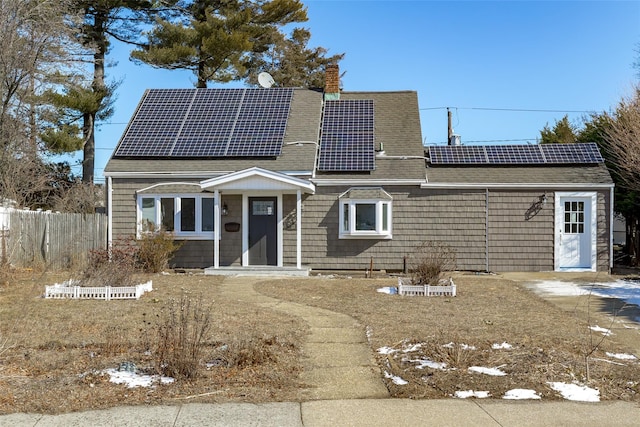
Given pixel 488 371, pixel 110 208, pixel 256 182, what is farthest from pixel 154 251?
pixel 488 371

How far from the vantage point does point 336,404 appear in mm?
5055

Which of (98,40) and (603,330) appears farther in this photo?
(98,40)

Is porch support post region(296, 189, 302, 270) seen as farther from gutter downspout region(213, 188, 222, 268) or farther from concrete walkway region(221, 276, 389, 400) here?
concrete walkway region(221, 276, 389, 400)

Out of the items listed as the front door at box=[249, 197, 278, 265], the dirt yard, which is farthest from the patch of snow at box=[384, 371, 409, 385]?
the front door at box=[249, 197, 278, 265]

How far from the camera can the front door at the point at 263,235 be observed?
16453 millimetres

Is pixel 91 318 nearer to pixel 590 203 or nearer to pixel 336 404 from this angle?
pixel 336 404

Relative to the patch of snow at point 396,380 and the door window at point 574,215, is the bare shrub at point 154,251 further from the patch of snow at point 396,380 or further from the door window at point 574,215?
the door window at point 574,215

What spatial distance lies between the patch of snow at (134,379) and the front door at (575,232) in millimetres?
13196

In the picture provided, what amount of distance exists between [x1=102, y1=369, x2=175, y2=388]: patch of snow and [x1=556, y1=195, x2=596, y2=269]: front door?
13.2 meters

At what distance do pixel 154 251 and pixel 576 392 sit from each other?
1187 centimetres

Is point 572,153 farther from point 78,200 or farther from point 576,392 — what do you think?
point 78,200

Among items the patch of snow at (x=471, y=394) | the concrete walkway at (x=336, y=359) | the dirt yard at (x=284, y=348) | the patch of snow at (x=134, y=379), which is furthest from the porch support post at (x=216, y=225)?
the patch of snow at (x=471, y=394)

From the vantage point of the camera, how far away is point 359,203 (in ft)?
52.6

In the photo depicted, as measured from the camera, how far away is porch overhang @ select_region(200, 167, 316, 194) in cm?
1539
